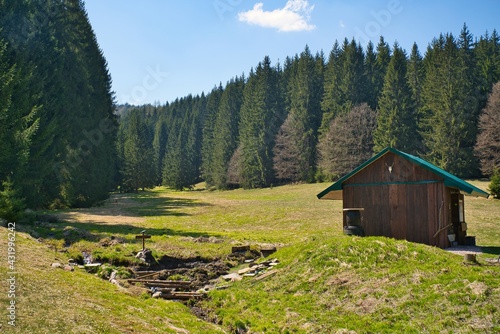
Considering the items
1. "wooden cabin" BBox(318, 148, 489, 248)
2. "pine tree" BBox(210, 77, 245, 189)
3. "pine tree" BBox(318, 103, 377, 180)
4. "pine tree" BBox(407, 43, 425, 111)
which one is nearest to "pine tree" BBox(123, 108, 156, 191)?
"pine tree" BBox(210, 77, 245, 189)

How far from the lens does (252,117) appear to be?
290ft

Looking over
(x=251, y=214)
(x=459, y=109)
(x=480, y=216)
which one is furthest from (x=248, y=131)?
(x=480, y=216)

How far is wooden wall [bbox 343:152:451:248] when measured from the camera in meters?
19.9

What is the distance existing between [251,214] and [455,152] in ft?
114

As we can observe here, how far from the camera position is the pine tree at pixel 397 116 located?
64438mm

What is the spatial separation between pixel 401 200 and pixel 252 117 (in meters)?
69.1

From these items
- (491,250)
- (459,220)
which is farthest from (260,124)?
(491,250)

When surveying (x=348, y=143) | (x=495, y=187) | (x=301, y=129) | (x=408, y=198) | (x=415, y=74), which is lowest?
(x=495, y=187)

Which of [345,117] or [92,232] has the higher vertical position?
[345,117]

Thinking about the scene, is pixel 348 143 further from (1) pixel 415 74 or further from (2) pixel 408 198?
(2) pixel 408 198

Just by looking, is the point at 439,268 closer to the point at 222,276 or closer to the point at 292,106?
the point at 222,276

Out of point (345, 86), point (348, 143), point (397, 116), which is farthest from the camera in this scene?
point (345, 86)

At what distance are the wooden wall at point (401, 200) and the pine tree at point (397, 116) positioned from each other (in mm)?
44225

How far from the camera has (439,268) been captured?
1282 centimetres
